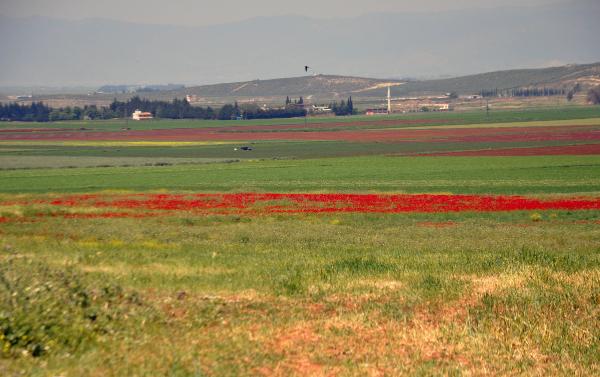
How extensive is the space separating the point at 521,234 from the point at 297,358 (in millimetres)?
19085

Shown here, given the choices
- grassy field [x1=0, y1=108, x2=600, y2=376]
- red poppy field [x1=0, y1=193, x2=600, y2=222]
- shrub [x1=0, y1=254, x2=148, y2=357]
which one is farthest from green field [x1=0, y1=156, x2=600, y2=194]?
shrub [x1=0, y1=254, x2=148, y2=357]

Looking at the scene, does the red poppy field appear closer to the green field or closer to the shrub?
the green field

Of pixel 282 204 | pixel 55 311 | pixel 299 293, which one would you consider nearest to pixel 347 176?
pixel 282 204

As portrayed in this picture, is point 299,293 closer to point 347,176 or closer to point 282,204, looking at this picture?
point 282,204

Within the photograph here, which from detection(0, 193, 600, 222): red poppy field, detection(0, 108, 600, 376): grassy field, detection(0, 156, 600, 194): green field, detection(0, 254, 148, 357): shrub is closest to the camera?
detection(0, 254, 148, 357): shrub

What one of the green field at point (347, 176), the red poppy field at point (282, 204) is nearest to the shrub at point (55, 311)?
the red poppy field at point (282, 204)

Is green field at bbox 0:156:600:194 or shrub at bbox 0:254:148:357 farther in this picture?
green field at bbox 0:156:600:194

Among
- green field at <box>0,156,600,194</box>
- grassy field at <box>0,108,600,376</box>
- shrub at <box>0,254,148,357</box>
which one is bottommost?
green field at <box>0,156,600,194</box>

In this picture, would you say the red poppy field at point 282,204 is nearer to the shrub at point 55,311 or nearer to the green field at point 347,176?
the green field at point 347,176

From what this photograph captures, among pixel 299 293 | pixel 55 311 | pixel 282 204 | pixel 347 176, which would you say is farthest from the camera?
pixel 347 176

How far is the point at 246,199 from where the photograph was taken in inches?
1745

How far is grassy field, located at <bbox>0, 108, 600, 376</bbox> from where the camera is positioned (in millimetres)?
11617

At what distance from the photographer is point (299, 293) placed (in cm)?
1592

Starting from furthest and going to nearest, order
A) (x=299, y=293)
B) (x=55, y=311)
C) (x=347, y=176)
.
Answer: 1. (x=347, y=176)
2. (x=299, y=293)
3. (x=55, y=311)
